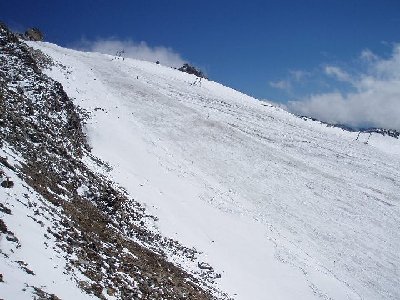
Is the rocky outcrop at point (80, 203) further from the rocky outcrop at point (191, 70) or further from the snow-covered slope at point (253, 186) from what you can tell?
the rocky outcrop at point (191, 70)

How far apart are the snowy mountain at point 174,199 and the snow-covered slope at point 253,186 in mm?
143

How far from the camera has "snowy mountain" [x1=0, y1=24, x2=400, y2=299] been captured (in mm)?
12984

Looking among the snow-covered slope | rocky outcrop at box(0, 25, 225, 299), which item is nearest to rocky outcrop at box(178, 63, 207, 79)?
the snow-covered slope

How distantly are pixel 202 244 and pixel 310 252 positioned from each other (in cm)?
952

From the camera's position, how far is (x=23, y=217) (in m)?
11.8

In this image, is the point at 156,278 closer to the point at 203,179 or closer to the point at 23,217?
the point at 23,217

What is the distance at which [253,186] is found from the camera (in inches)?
1463

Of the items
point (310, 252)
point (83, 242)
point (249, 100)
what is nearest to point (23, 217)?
point (83, 242)

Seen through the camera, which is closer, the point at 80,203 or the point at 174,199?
the point at 80,203

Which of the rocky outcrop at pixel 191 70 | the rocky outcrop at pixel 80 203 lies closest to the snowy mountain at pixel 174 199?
the rocky outcrop at pixel 80 203

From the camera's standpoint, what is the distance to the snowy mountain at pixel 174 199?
12984mm

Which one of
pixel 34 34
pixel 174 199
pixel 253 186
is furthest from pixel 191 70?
pixel 174 199

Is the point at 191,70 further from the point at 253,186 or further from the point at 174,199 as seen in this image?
the point at 174,199

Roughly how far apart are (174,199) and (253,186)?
10305 mm
